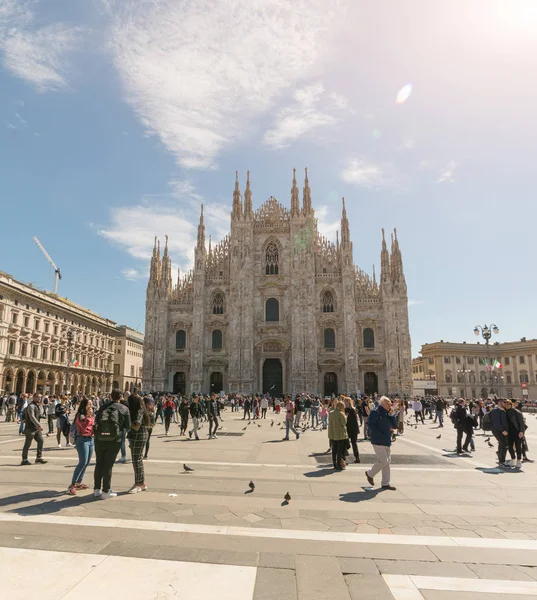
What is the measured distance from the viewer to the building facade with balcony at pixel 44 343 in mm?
38781

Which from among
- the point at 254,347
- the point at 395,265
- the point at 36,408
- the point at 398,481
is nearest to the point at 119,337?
the point at 254,347

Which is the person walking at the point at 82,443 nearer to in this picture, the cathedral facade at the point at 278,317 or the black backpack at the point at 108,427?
the black backpack at the point at 108,427

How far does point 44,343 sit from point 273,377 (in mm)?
25854

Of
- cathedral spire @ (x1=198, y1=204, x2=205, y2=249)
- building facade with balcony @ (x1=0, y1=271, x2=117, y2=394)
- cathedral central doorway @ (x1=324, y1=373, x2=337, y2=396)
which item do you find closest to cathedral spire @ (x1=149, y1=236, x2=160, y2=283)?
cathedral spire @ (x1=198, y1=204, x2=205, y2=249)

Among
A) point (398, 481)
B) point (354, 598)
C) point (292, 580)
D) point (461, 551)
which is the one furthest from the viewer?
point (398, 481)

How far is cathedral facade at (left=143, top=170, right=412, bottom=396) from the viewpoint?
4234 cm

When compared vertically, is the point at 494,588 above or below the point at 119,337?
below

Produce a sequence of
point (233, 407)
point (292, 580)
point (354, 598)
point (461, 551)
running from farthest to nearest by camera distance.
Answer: point (233, 407)
point (461, 551)
point (292, 580)
point (354, 598)

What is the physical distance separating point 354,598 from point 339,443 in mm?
5572

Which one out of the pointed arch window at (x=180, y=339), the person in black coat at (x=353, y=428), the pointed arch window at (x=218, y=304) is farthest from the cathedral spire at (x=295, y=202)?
the person in black coat at (x=353, y=428)

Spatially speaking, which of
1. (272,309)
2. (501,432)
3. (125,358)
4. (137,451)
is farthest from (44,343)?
(501,432)

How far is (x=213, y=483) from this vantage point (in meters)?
7.18

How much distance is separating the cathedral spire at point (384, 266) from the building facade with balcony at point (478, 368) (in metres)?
31.7

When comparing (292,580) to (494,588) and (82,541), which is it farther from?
(82,541)
